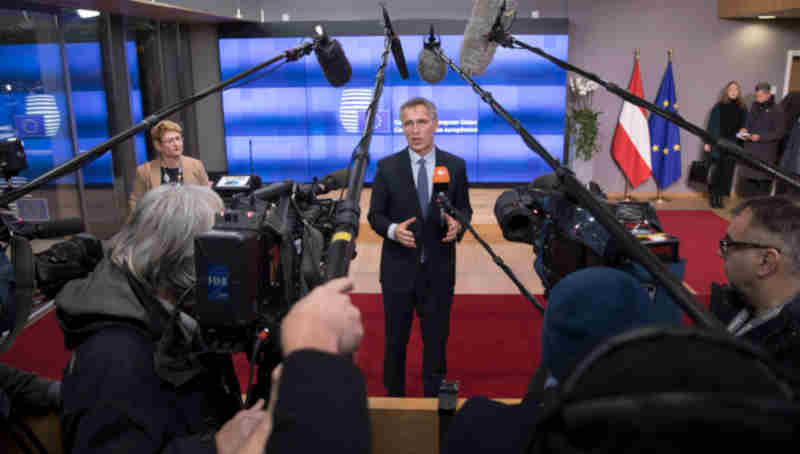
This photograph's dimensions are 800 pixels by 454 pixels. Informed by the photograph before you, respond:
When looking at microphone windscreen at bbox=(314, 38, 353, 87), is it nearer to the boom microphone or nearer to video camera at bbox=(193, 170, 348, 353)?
the boom microphone

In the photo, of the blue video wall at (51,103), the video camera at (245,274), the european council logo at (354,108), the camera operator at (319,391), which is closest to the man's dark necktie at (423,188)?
the video camera at (245,274)

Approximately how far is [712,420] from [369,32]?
6.92 m

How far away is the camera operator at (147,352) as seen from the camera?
0.86 meters

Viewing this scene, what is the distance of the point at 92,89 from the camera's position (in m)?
4.87

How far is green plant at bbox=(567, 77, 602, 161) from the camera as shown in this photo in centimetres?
663

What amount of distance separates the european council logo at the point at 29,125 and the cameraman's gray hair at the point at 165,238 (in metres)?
3.86

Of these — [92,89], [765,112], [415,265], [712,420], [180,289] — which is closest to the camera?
[712,420]

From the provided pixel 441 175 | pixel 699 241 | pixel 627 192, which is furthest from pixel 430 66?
pixel 627 192

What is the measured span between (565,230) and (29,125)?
14.6ft

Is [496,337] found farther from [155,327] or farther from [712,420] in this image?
[712,420]

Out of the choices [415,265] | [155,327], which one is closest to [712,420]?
[155,327]

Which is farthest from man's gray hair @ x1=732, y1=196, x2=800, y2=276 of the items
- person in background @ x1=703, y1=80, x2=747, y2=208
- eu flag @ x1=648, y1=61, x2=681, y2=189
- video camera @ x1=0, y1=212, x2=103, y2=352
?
eu flag @ x1=648, y1=61, x2=681, y2=189

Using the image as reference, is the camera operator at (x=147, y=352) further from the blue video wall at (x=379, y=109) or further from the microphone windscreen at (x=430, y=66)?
the blue video wall at (x=379, y=109)

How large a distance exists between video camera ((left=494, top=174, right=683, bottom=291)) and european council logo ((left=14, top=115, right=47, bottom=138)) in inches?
162
